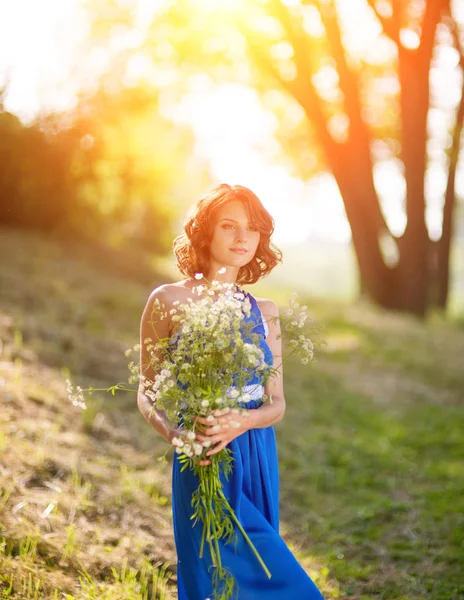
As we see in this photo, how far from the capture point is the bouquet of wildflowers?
2.25m

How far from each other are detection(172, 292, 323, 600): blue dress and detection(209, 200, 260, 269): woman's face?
0.92 feet

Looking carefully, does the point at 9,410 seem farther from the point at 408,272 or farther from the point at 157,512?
the point at 408,272

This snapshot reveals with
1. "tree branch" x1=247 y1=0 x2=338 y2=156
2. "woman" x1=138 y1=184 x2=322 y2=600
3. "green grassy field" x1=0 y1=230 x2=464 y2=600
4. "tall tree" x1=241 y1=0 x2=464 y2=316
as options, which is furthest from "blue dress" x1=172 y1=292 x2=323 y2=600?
"tall tree" x1=241 y1=0 x2=464 y2=316

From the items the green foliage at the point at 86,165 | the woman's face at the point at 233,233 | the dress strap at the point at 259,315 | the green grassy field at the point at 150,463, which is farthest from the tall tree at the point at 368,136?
the dress strap at the point at 259,315

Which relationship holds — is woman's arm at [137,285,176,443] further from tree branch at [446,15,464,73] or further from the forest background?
tree branch at [446,15,464,73]

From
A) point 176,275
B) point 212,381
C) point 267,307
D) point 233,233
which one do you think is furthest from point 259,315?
point 176,275

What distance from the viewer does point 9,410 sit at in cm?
455

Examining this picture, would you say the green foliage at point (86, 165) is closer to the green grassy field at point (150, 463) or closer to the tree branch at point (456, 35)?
the green grassy field at point (150, 463)

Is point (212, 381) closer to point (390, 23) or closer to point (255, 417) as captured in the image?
point (255, 417)

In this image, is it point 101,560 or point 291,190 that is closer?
point 101,560

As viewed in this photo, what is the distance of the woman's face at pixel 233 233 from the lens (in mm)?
2705

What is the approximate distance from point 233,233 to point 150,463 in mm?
2765

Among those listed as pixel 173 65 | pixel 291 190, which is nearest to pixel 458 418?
pixel 173 65

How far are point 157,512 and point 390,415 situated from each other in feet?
11.9
